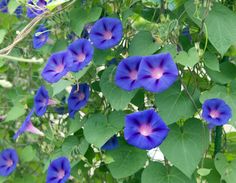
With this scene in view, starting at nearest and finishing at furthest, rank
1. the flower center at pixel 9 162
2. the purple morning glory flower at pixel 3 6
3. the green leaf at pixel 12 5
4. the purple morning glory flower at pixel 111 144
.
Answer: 1. the purple morning glory flower at pixel 111 144
2. the green leaf at pixel 12 5
3. the flower center at pixel 9 162
4. the purple morning glory flower at pixel 3 6

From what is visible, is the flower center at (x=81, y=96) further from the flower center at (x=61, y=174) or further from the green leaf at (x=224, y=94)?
the green leaf at (x=224, y=94)

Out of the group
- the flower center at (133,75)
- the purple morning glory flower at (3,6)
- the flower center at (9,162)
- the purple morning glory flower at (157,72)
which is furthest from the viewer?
the purple morning glory flower at (3,6)

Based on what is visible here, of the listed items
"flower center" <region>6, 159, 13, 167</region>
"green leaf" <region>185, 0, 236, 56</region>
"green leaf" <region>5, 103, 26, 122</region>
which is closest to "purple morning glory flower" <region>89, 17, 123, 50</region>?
"green leaf" <region>185, 0, 236, 56</region>

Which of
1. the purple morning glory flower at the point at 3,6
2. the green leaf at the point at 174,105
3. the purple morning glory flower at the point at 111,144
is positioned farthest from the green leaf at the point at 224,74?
the purple morning glory flower at the point at 3,6

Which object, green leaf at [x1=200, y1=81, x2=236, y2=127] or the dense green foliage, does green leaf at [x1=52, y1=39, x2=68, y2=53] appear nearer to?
the dense green foliage

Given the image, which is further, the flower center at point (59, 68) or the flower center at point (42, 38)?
the flower center at point (42, 38)

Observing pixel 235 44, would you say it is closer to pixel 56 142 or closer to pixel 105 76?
pixel 105 76
